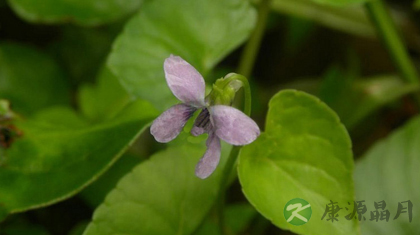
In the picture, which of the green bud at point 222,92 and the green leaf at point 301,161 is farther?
the green leaf at point 301,161

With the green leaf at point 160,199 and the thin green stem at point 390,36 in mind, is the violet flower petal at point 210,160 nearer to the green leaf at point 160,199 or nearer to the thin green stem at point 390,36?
the green leaf at point 160,199

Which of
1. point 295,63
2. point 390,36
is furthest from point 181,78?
point 295,63

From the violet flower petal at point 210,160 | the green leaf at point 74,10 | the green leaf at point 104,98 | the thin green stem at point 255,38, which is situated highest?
the violet flower petal at point 210,160

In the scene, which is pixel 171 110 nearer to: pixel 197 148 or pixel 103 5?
pixel 197 148

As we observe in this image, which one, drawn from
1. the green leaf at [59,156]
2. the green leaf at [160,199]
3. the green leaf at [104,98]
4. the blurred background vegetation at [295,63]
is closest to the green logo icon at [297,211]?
the green leaf at [160,199]

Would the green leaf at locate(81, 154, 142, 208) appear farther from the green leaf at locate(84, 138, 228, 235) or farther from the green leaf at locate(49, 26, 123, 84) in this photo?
the green leaf at locate(49, 26, 123, 84)

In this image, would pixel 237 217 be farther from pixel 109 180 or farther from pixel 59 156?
pixel 59 156

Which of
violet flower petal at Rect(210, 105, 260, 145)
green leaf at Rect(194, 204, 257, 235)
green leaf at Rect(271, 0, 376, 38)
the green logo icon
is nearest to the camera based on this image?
violet flower petal at Rect(210, 105, 260, 145)

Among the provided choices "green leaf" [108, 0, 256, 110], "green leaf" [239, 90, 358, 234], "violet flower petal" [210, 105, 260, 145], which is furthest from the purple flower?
"green leaf" [108, 0, 256, 110]
